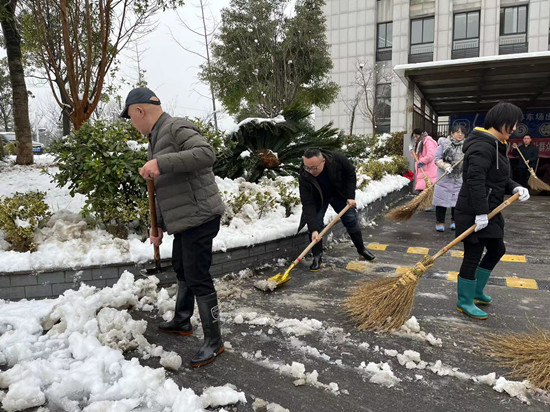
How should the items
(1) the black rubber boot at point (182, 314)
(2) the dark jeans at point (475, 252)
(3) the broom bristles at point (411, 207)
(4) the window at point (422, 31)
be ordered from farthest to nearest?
(4) the window at point (422, 31)
(3) the broom bristles at point (411, 207)
(2) the dark jeans at point (475, 252)
(1) the black rubber boot at point (182, 314)

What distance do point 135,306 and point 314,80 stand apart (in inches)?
666

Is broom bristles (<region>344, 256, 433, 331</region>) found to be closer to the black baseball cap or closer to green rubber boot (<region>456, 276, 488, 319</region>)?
green rubber boot (<region>456, 276, 488, 319</region>)

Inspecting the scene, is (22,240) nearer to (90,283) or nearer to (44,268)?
(44,268)

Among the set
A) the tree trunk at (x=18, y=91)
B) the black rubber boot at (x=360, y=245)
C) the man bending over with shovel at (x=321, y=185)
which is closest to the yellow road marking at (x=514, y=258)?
the black rubber boot at (x=360, y=245)

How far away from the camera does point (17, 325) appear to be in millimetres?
2908

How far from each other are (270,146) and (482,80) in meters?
7.76

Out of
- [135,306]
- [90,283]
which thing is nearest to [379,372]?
[135,306]

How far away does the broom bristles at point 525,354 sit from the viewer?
2352 millimetres

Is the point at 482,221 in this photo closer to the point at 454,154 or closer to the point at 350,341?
the point at 350,341

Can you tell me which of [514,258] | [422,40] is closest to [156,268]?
[514,258]

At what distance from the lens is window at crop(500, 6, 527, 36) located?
24359 mm

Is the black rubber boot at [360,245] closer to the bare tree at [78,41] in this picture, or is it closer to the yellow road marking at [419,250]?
the yellow road marking at [419,250]

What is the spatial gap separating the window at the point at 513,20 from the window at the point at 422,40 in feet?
13.3

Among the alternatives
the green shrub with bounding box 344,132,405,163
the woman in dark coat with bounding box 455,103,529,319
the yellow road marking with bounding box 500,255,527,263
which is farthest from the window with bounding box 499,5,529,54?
the woman in dark coat with bounding box 455,103,529,319
